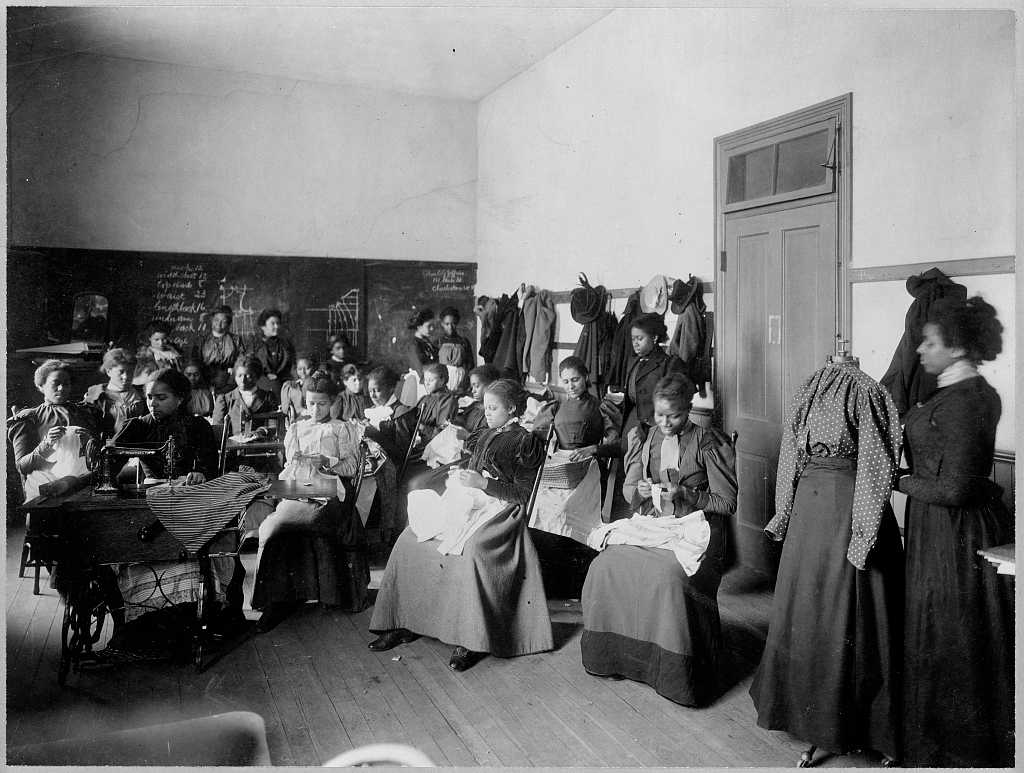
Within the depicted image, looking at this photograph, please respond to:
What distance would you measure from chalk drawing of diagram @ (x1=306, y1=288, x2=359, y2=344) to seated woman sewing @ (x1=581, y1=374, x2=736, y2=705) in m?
4.73

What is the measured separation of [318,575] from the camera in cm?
384

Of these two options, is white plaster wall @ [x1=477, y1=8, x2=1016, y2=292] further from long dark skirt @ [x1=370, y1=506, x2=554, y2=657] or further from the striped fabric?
the striped fabric

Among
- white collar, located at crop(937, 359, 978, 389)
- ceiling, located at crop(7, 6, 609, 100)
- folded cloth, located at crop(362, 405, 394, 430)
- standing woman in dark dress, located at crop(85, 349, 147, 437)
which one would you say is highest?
ceiling, located at crop(7, 6, 609, 100)

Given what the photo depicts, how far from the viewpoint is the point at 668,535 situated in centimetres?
317

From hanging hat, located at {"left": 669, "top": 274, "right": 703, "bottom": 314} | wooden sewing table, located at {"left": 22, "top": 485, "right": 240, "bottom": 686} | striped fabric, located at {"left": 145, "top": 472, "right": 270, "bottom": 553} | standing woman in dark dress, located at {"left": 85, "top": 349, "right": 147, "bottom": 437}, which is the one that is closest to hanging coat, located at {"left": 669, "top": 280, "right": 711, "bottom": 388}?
hanging hat, located at {"left": 669, "top": 274, "right": 703, "bottom": 314}

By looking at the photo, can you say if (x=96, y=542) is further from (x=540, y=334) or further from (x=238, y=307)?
(x=238, y=307)

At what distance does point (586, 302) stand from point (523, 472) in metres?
2.42

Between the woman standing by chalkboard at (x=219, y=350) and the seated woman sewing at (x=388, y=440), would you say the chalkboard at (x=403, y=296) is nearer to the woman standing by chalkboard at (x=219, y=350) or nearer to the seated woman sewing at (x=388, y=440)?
the woman standing by chalkboard at (x=219, y=350)

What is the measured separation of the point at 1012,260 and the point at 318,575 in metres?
3.34

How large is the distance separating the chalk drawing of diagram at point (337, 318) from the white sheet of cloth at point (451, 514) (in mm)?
4307

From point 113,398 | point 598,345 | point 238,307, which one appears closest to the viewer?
point 113,398

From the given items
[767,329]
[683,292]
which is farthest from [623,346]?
[767,329]

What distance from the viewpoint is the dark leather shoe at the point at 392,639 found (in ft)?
11.4

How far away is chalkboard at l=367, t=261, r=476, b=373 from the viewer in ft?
25.1
